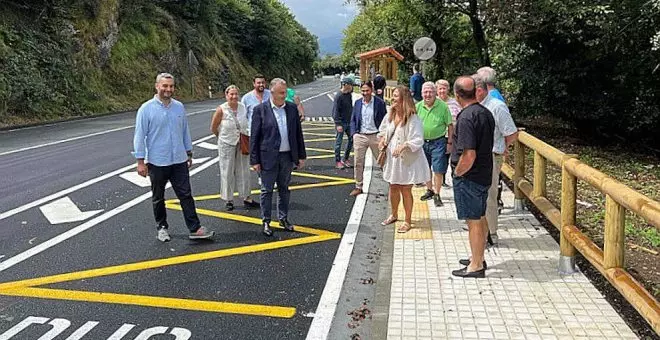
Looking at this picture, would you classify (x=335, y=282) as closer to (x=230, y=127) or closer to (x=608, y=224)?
(x=608, y=224)

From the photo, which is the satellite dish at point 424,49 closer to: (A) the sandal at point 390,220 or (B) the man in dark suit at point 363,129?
(B) the man in dark suit at point 363,129

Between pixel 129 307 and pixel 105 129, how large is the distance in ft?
49.3

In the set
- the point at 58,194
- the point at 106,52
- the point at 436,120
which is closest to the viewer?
the point at 436,120

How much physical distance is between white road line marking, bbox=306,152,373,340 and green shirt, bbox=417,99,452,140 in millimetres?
1366

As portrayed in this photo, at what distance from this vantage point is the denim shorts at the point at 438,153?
774 centimetres

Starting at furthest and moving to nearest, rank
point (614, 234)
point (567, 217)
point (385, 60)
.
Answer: point (385, 60) → point (567, 217) → point (614, 234)

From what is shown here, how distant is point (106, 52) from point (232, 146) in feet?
85.3

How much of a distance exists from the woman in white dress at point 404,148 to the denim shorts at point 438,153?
108cm

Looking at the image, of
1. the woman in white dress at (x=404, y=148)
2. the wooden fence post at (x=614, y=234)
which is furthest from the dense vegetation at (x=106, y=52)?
the wooden fence post at (x=614, y=234)

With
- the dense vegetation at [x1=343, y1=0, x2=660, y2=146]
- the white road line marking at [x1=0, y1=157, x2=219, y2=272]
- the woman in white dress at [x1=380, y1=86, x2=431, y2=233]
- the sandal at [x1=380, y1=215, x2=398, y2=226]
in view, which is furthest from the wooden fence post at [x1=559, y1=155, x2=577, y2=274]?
the dense vegetation at [x1=343, y1=0, x2=660, y2=146]

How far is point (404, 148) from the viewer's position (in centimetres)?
654

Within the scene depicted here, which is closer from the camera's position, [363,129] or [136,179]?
[363,129]

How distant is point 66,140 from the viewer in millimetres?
15242

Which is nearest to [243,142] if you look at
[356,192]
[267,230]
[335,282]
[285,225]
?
[285,225]
